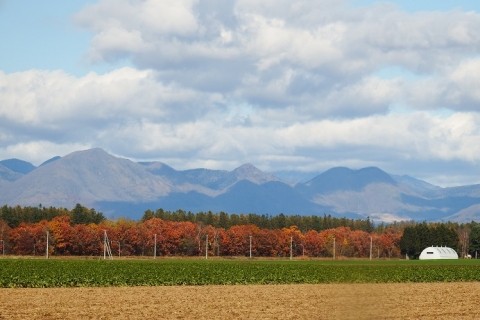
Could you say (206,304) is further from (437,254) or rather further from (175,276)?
(437,254)

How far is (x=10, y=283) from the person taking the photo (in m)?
56.4

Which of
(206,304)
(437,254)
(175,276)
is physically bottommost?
(206,304)

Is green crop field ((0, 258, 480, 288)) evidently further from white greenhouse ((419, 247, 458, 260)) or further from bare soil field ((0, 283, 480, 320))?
white greenhouse ((419, 247, 458, 260))

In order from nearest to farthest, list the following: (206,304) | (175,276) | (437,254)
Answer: (206,304)
(175,276)
(437,254)

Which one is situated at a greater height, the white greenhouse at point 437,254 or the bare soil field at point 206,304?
the white greenhouse at point 437,254

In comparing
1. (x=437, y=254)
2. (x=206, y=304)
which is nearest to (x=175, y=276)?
(x=206, y=304)

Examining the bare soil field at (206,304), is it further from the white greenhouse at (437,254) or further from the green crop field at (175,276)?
the white greenhouse at (437,254)

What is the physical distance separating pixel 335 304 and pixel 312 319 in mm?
23086

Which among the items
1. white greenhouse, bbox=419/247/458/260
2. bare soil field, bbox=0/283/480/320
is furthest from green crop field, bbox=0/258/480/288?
white greenhouse, bbox=419/247/458/260

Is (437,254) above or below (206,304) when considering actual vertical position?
above

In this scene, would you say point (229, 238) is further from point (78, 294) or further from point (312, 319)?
point (312, 319)

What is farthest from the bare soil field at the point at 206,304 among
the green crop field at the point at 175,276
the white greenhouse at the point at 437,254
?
the white greenhouse at the point at 437,254

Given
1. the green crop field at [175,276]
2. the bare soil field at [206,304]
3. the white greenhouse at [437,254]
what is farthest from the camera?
the white greenhouse at [437,254]

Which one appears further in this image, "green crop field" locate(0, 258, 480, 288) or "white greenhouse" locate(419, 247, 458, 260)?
"white greenhouse" locate(419, 247, 458, 260)
